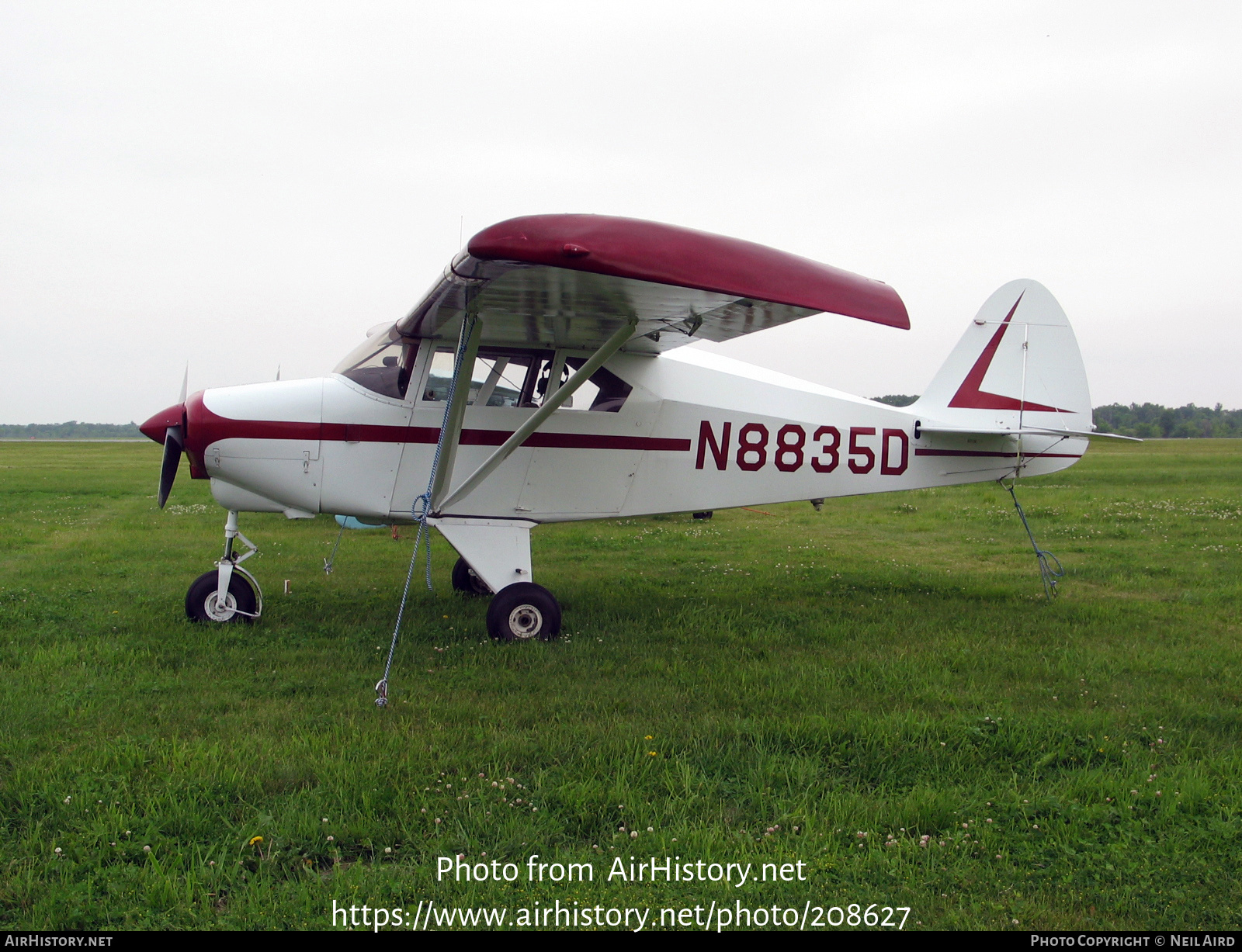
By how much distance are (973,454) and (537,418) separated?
4433 mm

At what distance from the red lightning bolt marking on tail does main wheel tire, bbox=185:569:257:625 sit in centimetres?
676

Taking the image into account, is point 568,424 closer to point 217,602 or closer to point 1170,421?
point 217,602

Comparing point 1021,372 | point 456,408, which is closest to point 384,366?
point 456,408

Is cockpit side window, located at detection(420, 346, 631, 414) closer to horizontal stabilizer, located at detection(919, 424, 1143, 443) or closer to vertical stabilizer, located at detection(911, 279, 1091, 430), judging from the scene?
horizontal stabilizer, located at detection(919, 424, 1143, 443)

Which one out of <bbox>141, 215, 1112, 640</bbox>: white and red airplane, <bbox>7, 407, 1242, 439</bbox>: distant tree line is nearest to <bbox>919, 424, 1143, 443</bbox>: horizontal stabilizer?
<bbox>141, 215, 1112, 640</bbox>: white and red airplane

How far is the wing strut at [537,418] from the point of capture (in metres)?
5.81

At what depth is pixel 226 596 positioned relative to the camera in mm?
6707

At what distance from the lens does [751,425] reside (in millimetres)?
7363

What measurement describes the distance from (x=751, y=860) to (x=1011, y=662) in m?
3.45

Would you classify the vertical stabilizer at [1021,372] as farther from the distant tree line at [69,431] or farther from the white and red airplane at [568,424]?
the distant tree line at [69,431]

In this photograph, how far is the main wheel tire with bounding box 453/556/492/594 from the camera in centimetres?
834

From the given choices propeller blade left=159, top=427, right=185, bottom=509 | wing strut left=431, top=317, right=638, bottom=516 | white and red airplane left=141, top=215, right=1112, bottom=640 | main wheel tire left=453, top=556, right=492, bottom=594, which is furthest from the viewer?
main wheel tire left=453, top=556, right=492, bottom=594

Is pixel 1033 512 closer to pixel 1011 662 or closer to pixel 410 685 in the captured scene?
pixel 1011 662

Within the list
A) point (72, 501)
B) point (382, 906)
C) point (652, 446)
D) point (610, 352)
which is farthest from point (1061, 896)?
point (72, 501)
